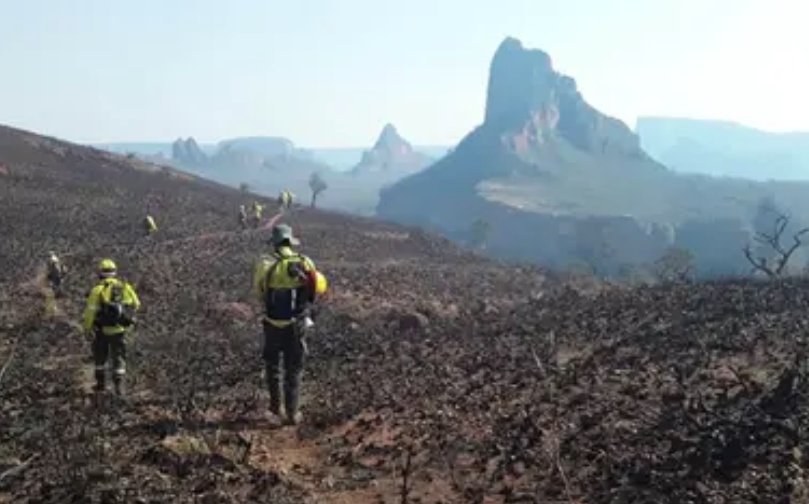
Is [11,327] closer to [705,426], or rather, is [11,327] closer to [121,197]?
[705,426]

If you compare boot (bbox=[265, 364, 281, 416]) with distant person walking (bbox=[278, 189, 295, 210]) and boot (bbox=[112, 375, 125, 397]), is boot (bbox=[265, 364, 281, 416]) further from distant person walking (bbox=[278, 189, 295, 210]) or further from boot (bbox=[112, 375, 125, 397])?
distant person walking (bbox=[278, 189, 295, 210])

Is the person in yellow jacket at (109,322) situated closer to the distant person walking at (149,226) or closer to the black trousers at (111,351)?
the black trousers at (111,351)

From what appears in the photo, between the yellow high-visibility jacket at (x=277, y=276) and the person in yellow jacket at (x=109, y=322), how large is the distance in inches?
98.0

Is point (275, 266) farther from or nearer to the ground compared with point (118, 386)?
farther from the ground

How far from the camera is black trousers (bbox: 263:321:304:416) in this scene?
10031 millimetres

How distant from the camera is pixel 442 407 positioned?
1016 centimetres

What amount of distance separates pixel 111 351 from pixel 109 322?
44 centimetres

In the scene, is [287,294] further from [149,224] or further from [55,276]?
[149,224]

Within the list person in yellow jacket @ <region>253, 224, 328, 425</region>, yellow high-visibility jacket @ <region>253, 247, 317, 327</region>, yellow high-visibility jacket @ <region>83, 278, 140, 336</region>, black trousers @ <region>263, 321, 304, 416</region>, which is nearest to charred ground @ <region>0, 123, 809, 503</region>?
black trousers @ <region>263, 321, 304, 416</region>

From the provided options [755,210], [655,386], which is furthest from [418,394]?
[755,210]

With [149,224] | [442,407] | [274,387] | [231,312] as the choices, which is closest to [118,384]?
[274,387]

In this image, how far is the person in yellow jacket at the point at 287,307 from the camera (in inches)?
396

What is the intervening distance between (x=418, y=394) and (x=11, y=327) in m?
11.3

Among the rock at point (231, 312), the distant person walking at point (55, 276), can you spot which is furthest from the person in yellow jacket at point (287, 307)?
the distant person walking at point (55, 276)
